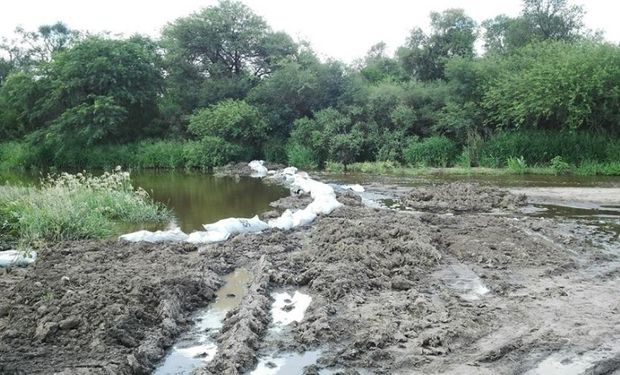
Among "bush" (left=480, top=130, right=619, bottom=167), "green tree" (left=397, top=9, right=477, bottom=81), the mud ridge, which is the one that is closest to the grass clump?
the mud ridge

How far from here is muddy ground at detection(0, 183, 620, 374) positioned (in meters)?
4.20

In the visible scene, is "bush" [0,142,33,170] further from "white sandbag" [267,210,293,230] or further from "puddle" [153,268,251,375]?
"puddle" [153,268,251,375]

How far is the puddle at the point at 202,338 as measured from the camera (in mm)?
4238

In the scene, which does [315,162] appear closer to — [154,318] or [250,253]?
[250,253]

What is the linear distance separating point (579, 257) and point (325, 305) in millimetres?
3926

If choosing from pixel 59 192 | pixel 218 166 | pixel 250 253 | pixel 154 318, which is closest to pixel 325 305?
pixel 154 318

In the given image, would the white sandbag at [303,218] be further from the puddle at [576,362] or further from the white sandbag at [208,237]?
the puddle at [576,362]

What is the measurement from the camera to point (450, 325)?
476 centimetres

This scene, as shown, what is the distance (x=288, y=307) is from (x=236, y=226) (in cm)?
373

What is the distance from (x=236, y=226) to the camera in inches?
356

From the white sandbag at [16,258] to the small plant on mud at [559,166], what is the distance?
56.2 ft

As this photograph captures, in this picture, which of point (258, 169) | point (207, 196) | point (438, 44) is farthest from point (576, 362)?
point (438, 44)

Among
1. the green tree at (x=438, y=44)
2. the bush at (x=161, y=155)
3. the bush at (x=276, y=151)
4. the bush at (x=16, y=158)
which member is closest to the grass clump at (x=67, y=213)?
the bush at (x=276, y=151)

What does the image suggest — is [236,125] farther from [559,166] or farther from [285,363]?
[285,363]
